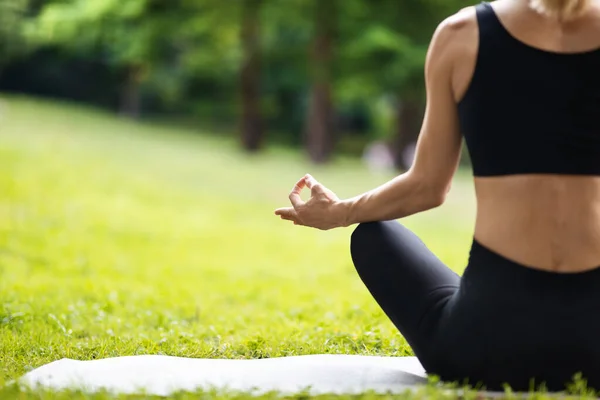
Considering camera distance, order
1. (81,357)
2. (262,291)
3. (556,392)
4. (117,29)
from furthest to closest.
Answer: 1. (117,29)
2. (262,291)
3. (81,357)
4. (556,392)

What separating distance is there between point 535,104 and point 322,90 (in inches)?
725

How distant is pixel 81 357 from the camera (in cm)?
384

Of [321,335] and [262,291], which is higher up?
[321,335]

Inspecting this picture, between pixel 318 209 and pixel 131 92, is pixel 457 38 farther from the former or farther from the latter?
pixel 131 92

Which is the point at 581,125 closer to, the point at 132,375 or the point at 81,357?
the point at 132,375

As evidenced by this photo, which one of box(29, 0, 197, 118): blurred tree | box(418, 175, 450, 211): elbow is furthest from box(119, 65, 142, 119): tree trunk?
box(418, 175, 450, 211): elbow

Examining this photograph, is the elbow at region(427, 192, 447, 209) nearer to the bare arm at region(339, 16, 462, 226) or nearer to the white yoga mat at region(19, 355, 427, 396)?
the bare arm at region(339, 16, 462, 226)

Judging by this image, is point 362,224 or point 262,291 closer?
point 362,224

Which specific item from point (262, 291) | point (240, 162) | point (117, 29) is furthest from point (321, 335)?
point (117, 29)

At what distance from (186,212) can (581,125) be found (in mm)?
10895

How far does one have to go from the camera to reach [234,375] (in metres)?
3.18

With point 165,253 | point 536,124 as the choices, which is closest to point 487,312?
point 536,124

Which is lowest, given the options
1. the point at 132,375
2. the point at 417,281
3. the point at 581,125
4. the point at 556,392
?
the point at 132,375

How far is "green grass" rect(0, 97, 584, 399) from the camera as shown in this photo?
4.37 metres
